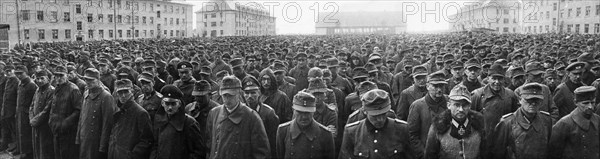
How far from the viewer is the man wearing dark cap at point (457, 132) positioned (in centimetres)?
473

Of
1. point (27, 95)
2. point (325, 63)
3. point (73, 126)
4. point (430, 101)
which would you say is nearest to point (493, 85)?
point (430, 101)

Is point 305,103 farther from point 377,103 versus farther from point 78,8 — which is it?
point 78,8

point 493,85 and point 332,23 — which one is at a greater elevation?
point 332,23

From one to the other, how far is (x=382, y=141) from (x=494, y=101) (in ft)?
9.05

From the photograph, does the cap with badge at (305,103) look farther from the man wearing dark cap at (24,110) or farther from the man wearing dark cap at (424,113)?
the man wearing dark cap at (24,110)

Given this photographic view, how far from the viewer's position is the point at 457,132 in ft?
15.5

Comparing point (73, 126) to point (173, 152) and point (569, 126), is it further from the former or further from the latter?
point (569, 126)

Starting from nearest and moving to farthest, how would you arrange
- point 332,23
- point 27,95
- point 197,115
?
point 197,115 → point 27,95 → point 332,23

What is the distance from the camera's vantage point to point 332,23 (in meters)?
95.0

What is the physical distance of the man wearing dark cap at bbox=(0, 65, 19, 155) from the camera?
9578mm

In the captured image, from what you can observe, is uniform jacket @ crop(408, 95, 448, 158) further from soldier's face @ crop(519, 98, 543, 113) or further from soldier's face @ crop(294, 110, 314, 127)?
soldier's face @ crop(294, 110, 314, 127)

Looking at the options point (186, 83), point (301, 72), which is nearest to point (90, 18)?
point (301, 72)

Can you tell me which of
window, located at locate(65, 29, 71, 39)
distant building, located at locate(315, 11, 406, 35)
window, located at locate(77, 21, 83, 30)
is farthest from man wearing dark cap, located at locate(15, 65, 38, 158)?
distant building, located at locate(315, 11, 406, 35)

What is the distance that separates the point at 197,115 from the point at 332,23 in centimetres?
8959
